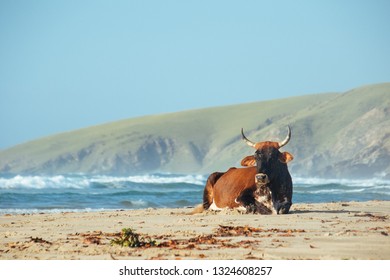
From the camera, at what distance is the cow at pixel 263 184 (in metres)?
16.7

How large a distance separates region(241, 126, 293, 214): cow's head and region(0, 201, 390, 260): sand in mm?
385

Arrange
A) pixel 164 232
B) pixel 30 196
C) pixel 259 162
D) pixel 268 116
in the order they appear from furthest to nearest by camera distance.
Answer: pixel 268 116, pixel 30 196, pixel 259 162, pixel 164 232

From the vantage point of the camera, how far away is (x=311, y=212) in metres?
17.7

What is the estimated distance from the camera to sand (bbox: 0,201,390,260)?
10789 mm

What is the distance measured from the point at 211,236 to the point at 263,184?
13.6ft

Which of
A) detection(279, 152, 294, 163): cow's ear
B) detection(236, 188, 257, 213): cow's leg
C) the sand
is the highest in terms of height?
detection(279, 152, 294, 163): cow's ear

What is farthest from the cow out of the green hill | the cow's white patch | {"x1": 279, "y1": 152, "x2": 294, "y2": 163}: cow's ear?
the green hill

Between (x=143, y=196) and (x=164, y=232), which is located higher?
(x=143, y=196)

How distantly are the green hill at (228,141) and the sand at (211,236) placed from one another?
33089mm

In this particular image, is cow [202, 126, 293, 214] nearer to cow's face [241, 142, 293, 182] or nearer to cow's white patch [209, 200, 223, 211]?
cow's face [241, 142, 293, 182]
